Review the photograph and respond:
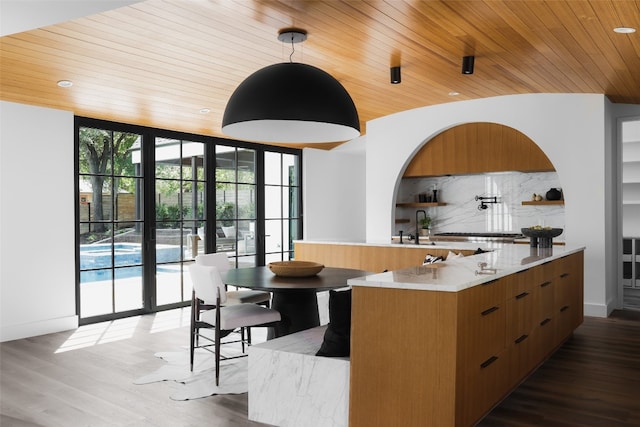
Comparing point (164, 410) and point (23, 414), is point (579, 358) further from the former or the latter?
point (23, 414)

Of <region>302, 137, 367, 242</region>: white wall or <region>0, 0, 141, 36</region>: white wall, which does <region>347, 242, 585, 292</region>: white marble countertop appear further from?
<region>302, 137, 367, 242</region>: white wall

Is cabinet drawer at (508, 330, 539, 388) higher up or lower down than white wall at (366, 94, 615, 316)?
lower down

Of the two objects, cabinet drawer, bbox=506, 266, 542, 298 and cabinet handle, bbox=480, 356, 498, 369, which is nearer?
cabinet handle, bbox=480, 356, 498, 369

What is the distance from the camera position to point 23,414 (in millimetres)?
3494

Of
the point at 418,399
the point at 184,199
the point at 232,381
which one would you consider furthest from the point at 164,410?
the point at 184,199

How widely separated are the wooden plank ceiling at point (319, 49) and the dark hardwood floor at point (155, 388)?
7.75 feet

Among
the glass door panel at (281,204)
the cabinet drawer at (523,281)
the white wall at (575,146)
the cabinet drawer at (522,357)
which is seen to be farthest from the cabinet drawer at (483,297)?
the glass door panel at (281,204)

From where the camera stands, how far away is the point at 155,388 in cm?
395

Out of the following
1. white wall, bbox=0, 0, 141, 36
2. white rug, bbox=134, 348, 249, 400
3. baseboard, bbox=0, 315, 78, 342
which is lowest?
white rug, bbox=134, 348, 249, 400

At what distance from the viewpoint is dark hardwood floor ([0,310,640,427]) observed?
3.39m

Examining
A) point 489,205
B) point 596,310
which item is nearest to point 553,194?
point 489,205

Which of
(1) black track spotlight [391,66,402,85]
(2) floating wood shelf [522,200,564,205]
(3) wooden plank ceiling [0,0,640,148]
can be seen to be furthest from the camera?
(2) floating wood shelf [522,200,564,205]

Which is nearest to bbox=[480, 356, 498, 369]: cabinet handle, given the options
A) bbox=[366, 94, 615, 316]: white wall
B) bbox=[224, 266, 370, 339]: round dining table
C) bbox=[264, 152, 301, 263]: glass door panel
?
bbox=[224, 266, 370, 339]: round dining table

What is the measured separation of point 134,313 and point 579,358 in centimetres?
480
